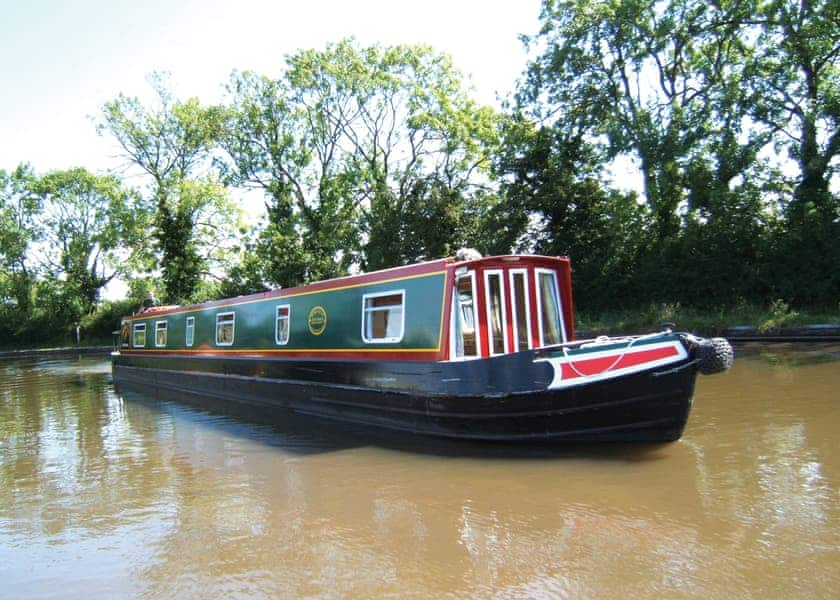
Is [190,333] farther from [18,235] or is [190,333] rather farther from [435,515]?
[18,235]

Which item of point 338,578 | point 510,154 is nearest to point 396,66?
point 510,154

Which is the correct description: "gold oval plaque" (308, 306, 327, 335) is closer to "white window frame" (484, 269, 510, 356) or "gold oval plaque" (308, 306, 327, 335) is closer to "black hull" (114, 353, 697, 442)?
"black hull" (114, 353, 697, 442)

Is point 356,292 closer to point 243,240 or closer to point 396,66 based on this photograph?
point 396,66

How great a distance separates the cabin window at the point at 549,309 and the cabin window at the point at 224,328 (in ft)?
22.0

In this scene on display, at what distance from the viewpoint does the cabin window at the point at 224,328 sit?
1188 centimetres

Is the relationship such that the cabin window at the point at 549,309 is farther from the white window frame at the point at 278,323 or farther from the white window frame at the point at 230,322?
the white window frame at the point at 230,322

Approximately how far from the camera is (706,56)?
2042 cm

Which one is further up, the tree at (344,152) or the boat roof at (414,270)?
the tree at (344,152)

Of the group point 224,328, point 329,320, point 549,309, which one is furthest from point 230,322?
point 549,309

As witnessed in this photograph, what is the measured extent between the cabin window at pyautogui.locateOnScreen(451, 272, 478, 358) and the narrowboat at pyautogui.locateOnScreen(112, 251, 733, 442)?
13 mm

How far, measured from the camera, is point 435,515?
478 centimetres

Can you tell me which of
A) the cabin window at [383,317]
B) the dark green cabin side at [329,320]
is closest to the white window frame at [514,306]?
the dark green cabin side at [329,320]

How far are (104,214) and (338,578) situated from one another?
38.3 meters

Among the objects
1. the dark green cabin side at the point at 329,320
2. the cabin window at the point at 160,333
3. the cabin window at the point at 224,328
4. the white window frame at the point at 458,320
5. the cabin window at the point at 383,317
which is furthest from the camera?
the cabin window at the point at 160,333
